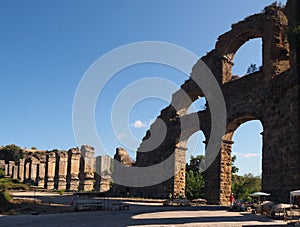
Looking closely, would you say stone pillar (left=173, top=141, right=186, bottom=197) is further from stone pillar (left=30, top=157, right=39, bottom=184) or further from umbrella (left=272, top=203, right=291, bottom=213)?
stone pillar (left=30, top=157, right=39, bottom=184)

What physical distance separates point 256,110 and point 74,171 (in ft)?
77.7

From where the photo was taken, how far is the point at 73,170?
123 feet

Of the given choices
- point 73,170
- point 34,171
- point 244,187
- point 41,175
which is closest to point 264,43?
point 244,187

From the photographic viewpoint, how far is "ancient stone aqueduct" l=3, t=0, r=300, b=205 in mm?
16047

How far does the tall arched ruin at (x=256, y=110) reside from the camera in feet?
52.6

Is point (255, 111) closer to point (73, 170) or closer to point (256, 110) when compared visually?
point (256, 110)

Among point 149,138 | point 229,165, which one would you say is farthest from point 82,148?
point 229,165

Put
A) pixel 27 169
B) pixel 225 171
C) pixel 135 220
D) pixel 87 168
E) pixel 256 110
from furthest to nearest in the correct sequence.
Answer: pixel 27 169 → pixel 87 168 → pixel 225 171 → pixel 256 110 → pixel 135 220

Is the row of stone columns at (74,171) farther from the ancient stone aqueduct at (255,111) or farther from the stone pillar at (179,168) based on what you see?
the stone pillar at (179,168)

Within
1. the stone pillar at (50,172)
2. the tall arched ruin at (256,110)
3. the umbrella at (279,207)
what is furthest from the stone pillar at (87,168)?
the umbrella at (279,207)

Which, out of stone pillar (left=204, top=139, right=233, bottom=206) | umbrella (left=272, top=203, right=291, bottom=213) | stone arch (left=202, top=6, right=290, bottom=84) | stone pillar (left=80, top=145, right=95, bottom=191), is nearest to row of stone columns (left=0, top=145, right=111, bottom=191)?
stone pillar (left=80, top=145, right=95, bottom=191)

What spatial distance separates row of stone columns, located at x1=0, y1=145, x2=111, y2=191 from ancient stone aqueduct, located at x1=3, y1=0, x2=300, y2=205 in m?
7.22

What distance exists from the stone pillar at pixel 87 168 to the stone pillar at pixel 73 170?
0.85m

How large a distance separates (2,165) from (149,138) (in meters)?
34.6
